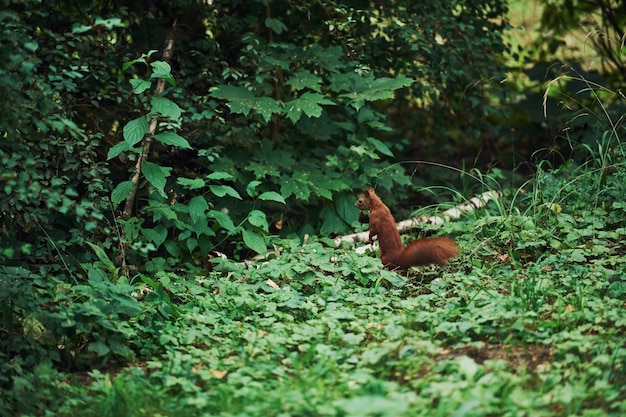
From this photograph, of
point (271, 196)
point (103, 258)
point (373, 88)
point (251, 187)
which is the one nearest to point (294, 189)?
point (271, 196)

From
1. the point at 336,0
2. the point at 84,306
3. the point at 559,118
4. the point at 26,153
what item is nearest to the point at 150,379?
the point at 84,306

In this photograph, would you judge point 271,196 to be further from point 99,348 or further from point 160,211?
point 99,348

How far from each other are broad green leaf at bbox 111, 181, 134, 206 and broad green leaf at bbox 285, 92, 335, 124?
4.50 ft

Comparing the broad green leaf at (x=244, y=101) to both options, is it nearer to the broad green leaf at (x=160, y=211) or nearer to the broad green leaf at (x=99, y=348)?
the broad green leaf at (x=160, y=211)

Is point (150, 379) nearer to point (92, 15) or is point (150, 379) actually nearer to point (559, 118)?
point (92, 15)

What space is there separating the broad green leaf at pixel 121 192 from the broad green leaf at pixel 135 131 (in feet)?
1.11

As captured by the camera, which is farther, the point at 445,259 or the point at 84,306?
the point at 445,259

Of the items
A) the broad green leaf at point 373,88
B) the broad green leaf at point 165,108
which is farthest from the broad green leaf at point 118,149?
the broad green leaf at point 373,88

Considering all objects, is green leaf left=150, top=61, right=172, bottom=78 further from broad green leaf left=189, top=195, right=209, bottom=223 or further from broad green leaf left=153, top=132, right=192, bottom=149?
broad green leaf left=189, top=195, right=209, bottom=223

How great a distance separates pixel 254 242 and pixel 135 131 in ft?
3.94

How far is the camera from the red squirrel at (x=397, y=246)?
4.95m

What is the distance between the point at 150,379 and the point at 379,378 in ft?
3.86

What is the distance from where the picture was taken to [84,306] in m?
4.25

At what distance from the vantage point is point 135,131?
5.28 metres
